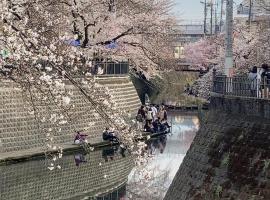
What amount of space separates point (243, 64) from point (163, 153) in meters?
11.5

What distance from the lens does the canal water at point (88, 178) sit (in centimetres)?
1962

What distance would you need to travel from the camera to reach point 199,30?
92562 millimetres

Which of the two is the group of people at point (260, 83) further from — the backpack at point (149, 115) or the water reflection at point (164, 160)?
the backpack at point (149, 115)

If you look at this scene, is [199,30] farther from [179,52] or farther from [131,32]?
[131,32]

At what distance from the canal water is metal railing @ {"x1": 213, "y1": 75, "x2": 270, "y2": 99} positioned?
8.76 feet

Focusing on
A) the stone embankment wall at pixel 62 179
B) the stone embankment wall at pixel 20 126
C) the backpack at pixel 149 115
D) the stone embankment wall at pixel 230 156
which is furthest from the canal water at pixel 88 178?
the backpack at pixel 149 115

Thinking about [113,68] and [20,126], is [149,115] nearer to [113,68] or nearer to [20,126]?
[113,68]

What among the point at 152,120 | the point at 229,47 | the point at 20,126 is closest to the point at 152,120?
the point at 152,120

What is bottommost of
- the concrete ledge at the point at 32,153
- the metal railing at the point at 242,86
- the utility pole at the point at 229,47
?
the concrete ledge at the point at 32,153

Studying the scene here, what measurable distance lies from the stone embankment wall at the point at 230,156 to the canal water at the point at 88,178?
1893 millimetres

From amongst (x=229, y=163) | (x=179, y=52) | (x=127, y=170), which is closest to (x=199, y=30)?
(x=179, y=52)

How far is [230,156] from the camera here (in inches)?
515

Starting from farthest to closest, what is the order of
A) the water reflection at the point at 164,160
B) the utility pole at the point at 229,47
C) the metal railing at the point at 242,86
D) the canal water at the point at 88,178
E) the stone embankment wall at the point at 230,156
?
1. the water reflection at the point at 164,160
2. the canal water at the point at 88,178
3. the utility pole at the point at 229,47
4. the metal railing at the point at 242,86
5. the stone embankment wall at the point at 230,156

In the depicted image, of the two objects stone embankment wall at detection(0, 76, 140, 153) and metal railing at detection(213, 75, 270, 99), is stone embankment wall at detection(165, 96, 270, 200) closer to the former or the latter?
metal railing at detection(213, 75, 270, 99)
